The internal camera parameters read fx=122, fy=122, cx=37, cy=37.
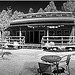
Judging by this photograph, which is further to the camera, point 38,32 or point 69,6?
point 69,6

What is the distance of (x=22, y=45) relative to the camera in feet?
50.4

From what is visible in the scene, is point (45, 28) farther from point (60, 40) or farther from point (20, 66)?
point (20, 66)

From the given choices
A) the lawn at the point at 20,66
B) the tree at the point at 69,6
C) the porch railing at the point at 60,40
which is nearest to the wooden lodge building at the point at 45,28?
the porch railing at the point at 60,40

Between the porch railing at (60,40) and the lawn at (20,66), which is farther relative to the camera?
the porch railing at (60,40)

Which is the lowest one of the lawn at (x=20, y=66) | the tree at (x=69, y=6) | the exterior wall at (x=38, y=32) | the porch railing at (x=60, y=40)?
the lawn at (x=20, y=66)

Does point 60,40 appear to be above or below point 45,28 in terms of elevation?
below

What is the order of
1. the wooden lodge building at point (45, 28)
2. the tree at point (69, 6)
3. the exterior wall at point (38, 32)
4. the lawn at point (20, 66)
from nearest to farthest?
the lawn at point (20, 66)
the wooden lodge building at point (45, 28)
the exterior wall at point (38, 32)
the tree at point (69, 6)

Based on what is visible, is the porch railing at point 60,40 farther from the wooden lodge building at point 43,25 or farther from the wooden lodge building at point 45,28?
the wooden lodge building at point 43,25

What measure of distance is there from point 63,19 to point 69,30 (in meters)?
3.70

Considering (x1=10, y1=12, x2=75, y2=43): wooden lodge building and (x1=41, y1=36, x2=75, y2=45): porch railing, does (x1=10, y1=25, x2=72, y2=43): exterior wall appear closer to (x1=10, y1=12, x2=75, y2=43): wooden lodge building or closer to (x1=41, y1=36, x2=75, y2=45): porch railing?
(x1=10, y1=12, x2=75, y2=43): wooden lodge building

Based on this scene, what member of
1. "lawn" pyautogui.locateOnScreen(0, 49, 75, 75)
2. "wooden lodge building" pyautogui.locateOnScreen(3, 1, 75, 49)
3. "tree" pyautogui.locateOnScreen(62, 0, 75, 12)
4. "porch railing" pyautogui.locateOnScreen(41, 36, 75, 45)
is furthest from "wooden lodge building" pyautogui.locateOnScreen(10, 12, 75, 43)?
"tree" pyautogui.locateOnScreen(62, 0, 75, 12)

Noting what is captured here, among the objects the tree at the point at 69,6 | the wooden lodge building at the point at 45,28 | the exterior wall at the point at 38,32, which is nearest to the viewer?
the wooden lodge building at the point at 45,28

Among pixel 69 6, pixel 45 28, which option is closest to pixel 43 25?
pixel 45 28

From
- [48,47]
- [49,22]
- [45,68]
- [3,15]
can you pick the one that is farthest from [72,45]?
[3,15]
